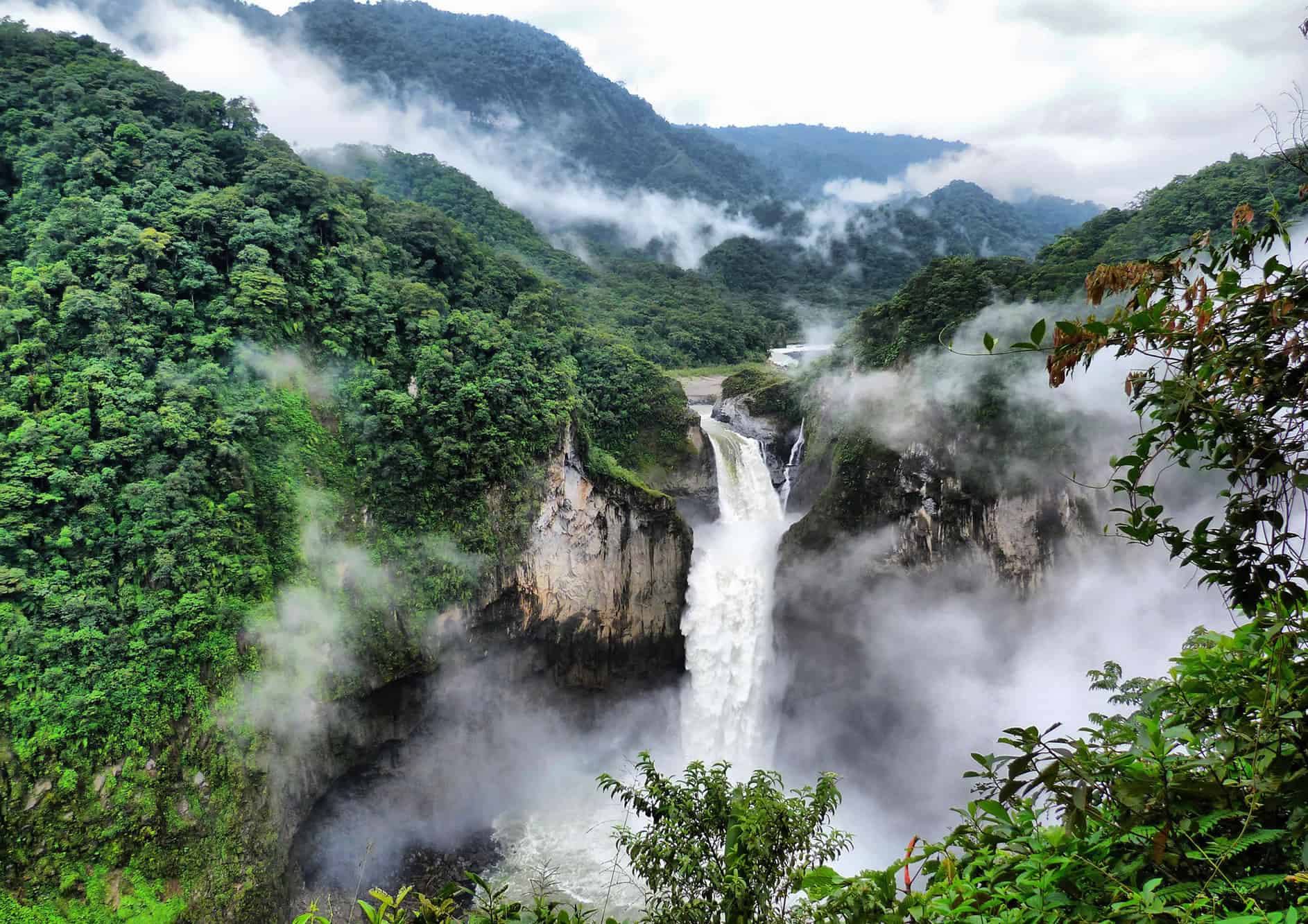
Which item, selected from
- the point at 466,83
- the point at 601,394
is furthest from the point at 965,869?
the point at 466,83

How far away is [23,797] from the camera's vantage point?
931cm

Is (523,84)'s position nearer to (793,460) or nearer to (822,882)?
(793,460)

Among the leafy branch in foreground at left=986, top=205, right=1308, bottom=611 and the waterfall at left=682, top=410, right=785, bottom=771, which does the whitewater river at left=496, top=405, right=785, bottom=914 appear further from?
the leafy branch in foreground at left=986, top=205, right=1308, bottom=611

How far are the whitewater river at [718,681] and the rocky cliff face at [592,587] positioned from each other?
2.32 ft

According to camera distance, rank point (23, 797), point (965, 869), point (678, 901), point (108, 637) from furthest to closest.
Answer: point (108, 637), point (23, 797), point (678, 901), point (965, 869)

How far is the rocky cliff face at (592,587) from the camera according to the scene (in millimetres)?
15375

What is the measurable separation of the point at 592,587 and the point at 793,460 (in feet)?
28.3

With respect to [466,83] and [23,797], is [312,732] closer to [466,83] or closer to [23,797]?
[23,797]

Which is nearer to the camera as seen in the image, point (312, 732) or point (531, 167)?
point (312, 732)

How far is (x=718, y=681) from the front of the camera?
17.0 meters

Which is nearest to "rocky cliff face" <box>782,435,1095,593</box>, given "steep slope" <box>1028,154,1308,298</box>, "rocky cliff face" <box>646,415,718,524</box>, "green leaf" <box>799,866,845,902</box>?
"rocky cliff face" <box>646,415,718,524</box>

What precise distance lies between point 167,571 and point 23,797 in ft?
11.4

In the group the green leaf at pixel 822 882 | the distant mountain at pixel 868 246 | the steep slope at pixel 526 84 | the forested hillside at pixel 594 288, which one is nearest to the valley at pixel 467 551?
the green leaf at pixel 822 882

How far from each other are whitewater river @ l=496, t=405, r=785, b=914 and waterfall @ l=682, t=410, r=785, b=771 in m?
0.02
